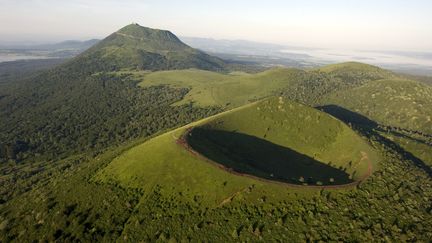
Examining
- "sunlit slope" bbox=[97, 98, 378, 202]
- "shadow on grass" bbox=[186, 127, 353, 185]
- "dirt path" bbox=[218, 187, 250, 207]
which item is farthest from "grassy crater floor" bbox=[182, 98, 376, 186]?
"dirt path" bbox=[218, 187, 250, 207]

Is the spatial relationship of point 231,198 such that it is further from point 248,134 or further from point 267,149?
point 248,134

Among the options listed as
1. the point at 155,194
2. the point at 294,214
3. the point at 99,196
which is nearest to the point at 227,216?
the point at 294,214

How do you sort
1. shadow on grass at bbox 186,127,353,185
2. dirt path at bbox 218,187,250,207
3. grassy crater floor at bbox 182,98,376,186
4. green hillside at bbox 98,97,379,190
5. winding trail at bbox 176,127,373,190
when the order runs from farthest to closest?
grassy crater floor at bbox 182,98,376,186
green hillside at bbox 98,97,379,190
shadow on grass at bbox 186,127,353,185
winding trail at bbox 176,127,373,190
dirt path at bbox 218,187,250,207

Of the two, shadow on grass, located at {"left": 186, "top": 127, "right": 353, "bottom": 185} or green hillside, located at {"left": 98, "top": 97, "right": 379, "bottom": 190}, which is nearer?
shadow on grass, located at {"left": 186, "top": 127, "right": 353, "bottom": 185}

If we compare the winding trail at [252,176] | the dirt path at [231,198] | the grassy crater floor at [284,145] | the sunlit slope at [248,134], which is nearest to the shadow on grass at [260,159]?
the grassy crater floor at [284,145]

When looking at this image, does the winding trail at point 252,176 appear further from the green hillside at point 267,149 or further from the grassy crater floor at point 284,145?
the green hillside at point 267,149

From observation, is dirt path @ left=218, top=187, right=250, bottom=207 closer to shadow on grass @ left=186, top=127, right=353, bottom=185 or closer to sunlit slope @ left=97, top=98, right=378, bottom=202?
sunlit slope @ left=97, top=98, right=378, bottom=202
